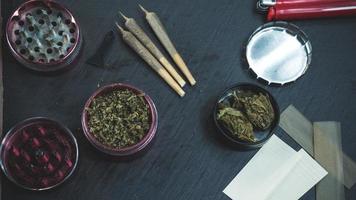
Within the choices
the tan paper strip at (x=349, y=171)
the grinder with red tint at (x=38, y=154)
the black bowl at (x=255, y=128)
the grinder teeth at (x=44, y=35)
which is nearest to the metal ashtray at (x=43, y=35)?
the grinder teeth at (x=44, y=35)

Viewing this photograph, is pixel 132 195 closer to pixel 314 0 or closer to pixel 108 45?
pixel 108 45

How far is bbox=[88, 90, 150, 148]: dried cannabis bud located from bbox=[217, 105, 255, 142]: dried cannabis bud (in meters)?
0.14

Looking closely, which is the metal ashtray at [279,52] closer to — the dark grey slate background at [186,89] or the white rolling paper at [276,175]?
the dark grey slate background at [186,89]

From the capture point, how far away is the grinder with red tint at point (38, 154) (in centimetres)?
88

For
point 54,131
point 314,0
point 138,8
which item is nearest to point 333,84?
point 314,0

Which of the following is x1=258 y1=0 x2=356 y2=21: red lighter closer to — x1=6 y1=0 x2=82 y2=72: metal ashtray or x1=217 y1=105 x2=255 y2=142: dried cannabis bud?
x1=217 y1=105 x2=255 y2=142: dried cannabis bud

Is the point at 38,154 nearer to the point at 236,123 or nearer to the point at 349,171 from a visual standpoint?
the point at 236,123

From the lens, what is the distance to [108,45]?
0.98 metres

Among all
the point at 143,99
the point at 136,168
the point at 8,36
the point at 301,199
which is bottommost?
the point at 301,199

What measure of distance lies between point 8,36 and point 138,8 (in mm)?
256

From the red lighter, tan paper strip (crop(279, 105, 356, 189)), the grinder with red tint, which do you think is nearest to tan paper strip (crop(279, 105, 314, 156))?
tan paper strip (crop(279, 105, 356, 189))

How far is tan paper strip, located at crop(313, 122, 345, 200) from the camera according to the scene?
0.94 m

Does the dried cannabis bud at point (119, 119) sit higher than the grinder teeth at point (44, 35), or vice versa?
the grinder teeth at point (44, 35)

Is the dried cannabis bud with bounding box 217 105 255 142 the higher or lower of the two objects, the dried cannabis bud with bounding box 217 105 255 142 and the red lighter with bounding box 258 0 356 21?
the lower
